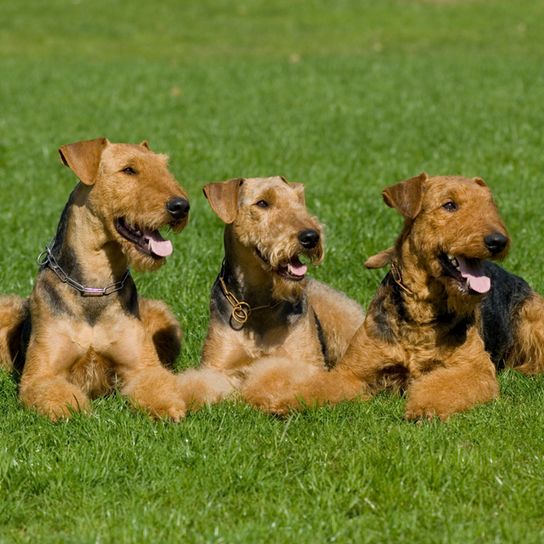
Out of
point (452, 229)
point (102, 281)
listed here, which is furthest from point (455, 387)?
point (102, 281)

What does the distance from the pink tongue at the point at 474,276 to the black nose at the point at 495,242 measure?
0.26m

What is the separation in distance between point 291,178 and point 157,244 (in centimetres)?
681

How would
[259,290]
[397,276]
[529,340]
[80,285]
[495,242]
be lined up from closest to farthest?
1. [495,242]
2. [80,285]
3. [397,276]
4. [259,290]
5. [529,340]

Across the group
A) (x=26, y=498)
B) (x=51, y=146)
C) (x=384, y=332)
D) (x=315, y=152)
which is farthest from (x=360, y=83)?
(x=26, y=498)

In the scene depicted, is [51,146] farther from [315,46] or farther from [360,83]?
[315,46]

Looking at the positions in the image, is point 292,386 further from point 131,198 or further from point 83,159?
point 83,159

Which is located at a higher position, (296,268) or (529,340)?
(296,268)

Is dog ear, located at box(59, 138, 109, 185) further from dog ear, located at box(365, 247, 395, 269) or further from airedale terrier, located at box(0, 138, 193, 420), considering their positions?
dog ear, located at box(365, 247, 395, 269)

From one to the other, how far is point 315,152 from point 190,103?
5129 mm

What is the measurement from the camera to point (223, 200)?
6.86 metres

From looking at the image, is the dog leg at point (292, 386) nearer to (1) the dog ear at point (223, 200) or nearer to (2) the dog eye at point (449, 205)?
(1) the dog ear at point (223, 200)

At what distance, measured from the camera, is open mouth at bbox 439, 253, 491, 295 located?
6.22 m

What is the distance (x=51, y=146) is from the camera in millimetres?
15539

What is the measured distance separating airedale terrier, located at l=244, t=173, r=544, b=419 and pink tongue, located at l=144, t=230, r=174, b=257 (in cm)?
106
